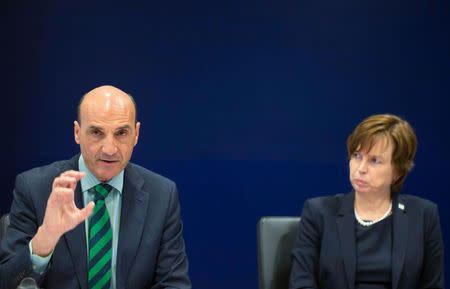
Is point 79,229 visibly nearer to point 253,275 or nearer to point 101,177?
point 101,177

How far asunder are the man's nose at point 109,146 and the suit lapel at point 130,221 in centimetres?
24

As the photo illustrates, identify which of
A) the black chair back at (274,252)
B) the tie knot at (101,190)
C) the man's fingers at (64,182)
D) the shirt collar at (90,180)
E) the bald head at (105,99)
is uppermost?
the bald head at (105,99)

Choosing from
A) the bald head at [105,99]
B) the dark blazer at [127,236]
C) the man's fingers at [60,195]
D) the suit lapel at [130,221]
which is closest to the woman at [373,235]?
the dark blazer at [127,236]

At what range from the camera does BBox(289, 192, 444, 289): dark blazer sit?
85.3 inches

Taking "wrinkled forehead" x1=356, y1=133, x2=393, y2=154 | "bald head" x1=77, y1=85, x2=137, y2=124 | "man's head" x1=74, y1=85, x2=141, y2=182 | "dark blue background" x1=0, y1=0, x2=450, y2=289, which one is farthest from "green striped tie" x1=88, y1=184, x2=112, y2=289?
"dark blue background" x1=0, y1=0, x2=450, y2=289

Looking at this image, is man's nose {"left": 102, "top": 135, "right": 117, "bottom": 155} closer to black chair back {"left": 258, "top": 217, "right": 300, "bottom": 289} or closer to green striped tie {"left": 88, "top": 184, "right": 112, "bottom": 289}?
green striped tie {"left": 88, "top": 184, "right": 112, "bottom": 289}

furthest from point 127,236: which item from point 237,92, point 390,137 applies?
point 237,92

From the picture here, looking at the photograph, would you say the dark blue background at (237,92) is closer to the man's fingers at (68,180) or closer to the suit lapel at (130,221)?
the suit lapel at (130,221)

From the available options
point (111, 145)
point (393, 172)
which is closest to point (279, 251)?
point (393, 172)

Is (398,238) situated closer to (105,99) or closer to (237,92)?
(105,99)

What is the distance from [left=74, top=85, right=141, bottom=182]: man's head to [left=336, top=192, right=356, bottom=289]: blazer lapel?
0.94 metres

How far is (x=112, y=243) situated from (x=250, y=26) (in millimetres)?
2029

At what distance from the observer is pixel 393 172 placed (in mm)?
2246

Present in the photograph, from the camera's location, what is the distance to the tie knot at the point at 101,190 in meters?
1.99
